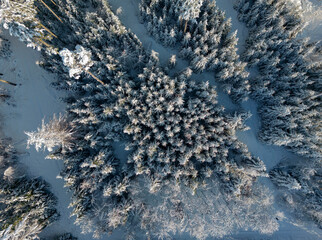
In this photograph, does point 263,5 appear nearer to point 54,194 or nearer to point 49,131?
point 49,131

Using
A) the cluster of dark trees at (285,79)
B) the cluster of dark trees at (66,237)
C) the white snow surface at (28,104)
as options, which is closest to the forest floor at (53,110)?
the white snow surface at (28,104)

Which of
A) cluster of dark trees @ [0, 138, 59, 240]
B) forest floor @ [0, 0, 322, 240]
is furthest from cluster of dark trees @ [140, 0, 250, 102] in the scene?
cluster of dark trees @ [0, 138, 59, 240]

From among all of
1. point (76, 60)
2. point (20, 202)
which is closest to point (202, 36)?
point (76, 60)

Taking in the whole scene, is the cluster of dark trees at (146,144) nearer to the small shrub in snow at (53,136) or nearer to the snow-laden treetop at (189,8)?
the small shrub in snow at (53,136)

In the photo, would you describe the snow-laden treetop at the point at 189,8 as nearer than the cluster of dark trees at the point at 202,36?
Yes

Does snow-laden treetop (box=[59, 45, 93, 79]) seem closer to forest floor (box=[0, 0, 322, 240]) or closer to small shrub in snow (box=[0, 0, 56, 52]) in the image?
small shrub in snow (box=[0, 0, 56, 52])

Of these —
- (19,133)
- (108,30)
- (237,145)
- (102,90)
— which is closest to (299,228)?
(237,145)
